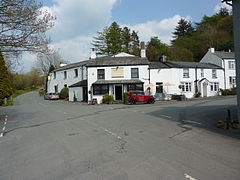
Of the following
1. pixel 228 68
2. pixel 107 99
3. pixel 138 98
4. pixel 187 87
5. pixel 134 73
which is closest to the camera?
pixel 138 98

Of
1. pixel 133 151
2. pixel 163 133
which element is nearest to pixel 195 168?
pixel 133 151

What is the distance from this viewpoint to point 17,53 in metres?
12.6

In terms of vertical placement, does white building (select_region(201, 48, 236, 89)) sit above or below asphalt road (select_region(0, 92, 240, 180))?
above

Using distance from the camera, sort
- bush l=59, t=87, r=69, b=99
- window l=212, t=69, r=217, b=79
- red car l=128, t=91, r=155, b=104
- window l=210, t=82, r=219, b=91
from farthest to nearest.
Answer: bush l=59, t=87, r=69, b=99, window l=212, t=69, r=217, b=79, window l=210, t=82, r=219, b=91, red car l=128, t=91, r=155, b=104

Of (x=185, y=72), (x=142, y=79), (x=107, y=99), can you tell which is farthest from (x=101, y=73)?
(x=185, y=72)

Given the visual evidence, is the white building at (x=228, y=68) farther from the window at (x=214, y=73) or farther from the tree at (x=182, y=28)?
the tree at (x=182, y=28)

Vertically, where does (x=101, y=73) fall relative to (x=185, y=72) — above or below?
below

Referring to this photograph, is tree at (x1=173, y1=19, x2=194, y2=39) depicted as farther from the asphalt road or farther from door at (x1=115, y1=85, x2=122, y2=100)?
the asphalt road

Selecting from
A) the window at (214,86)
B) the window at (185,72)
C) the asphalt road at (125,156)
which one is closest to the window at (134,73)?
the window at (185,72)

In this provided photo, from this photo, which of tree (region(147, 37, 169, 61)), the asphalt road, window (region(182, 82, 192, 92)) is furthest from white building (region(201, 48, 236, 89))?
the asphalt road

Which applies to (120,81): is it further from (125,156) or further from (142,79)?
(125,156)

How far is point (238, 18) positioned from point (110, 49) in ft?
147

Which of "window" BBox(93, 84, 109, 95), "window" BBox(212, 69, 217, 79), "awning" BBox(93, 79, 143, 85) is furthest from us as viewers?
"window" BBox(212, 69, 217, 79)

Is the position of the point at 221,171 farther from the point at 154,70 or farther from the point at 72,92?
the point at 72,92
